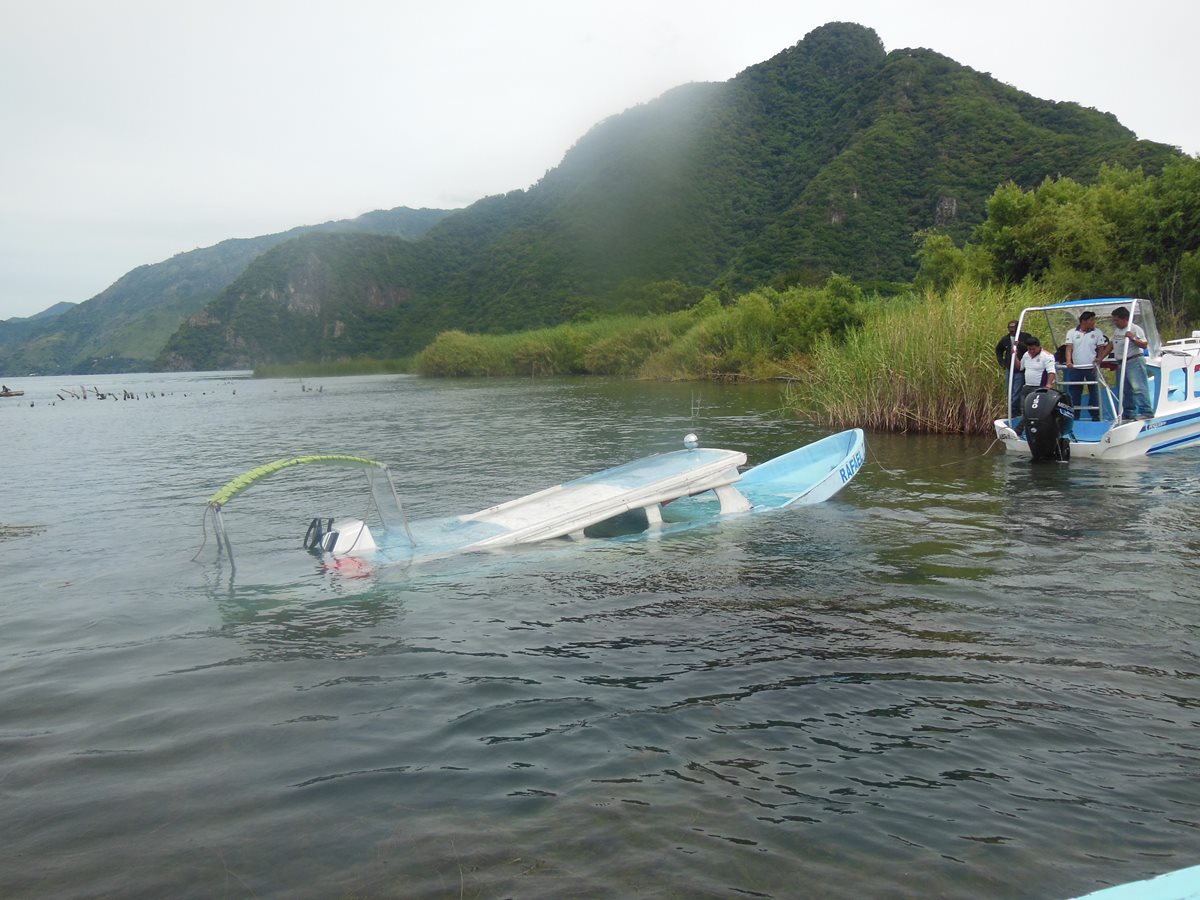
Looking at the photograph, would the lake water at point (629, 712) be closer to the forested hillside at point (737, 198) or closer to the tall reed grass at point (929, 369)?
the tall reed grass at point (929, 369)

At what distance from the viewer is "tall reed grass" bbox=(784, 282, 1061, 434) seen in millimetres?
17703

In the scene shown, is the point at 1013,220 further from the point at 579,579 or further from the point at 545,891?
the point at 545,891

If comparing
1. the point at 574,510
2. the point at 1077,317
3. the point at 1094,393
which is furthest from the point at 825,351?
the point at 574,510

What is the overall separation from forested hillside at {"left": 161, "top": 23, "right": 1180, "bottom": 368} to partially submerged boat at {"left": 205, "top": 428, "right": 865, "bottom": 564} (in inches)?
2313

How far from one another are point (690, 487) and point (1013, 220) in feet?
95.8

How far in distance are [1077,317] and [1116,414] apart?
2.57 metres

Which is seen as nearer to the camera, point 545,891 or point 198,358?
point 545,891

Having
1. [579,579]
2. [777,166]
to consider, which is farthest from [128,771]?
[777,166]

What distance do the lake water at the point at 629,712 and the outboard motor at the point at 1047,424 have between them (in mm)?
3587

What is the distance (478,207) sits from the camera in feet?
539

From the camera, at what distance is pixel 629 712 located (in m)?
5.09

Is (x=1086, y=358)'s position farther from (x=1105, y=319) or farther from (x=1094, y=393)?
(x=1105, y=319)

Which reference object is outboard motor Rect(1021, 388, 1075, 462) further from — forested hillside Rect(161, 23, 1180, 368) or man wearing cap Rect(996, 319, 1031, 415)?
forested hillside Rect(161, 23, 1180, 368)

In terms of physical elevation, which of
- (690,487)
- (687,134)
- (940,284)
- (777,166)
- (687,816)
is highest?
(687,134)
